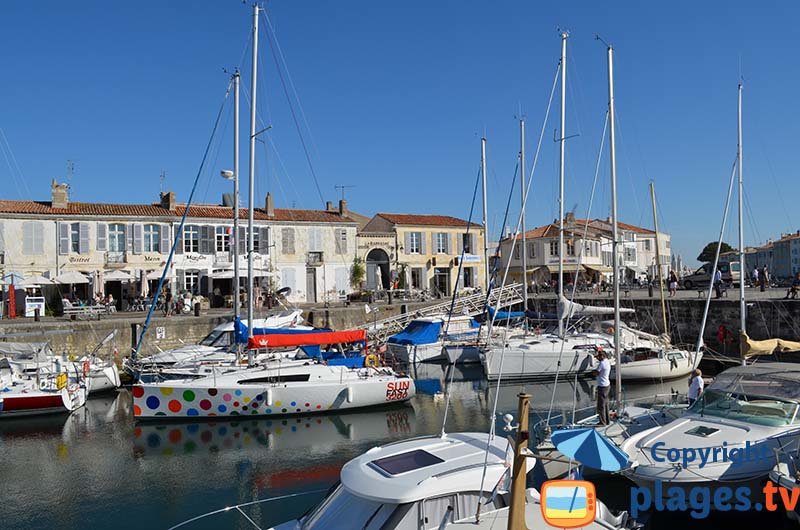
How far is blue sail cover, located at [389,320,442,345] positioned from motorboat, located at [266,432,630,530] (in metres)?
23.3

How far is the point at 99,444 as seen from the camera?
18.2 m

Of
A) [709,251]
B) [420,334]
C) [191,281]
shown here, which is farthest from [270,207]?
[709,251]

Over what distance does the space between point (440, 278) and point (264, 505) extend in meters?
39.0

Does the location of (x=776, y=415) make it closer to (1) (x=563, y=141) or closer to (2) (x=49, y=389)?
(1) (x=563, y=141)

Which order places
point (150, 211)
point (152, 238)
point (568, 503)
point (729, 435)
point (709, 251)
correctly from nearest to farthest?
point (568, 503) → point (729, 435) → point (152, 238) → point (150, 211) → point (709, 251)

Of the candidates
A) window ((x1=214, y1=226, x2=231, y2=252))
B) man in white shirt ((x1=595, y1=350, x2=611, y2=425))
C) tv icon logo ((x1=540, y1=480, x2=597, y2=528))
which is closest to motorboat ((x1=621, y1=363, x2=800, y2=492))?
man in white shirt ((x1=595, y1=350, x2=611, y2=425))

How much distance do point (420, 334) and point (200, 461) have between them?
1675cm

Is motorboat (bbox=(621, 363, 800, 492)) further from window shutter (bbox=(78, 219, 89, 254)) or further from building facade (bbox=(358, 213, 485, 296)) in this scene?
building facade (bbox=(358, 213, 485, 296))

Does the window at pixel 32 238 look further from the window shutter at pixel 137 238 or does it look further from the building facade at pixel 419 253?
the building facade at pixel 419 253

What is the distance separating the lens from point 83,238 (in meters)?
38.0

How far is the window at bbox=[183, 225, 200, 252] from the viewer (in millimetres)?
40531

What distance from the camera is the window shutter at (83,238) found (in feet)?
124

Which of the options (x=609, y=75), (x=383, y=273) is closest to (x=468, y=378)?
(x=609, y=75)

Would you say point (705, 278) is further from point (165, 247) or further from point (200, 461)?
point (200, 461)
